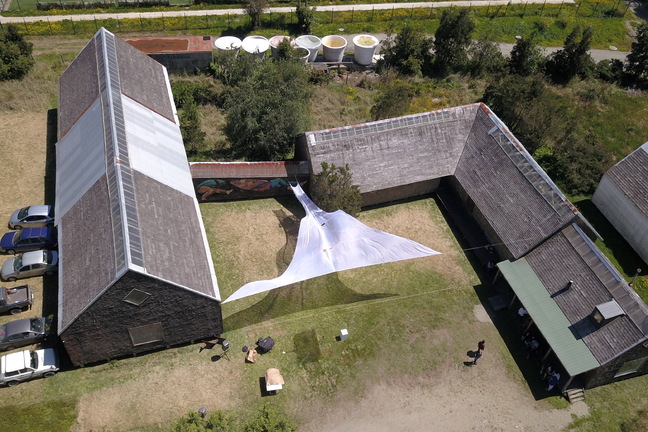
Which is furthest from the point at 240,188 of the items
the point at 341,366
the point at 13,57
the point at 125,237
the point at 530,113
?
the point at 13,57

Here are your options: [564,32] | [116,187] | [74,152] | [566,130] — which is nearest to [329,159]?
[116,187]

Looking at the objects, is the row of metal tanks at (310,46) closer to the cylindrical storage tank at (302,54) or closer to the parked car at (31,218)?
the cylindrical storage tank at (302,54)

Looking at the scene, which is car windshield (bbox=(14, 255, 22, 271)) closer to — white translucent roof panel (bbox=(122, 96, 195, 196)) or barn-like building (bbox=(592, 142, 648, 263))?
white translucent roof panel (bbox=(122, 96, 195, 196))

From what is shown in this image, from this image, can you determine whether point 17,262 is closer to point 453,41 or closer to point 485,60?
point 453,41

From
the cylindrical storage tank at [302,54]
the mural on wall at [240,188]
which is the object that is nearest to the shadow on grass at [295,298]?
the mural on wall at [240,188]

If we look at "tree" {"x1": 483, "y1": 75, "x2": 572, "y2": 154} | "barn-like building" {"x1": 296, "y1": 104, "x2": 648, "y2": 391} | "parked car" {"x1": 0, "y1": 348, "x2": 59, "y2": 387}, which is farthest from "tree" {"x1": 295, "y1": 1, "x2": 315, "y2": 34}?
"parked car" {"x1": 0, "y1": 348, "x2": 59, "y2": 387}

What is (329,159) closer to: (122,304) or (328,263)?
(328,263)

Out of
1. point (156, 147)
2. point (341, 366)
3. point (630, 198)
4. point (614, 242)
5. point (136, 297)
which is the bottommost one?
point (341, 366)
